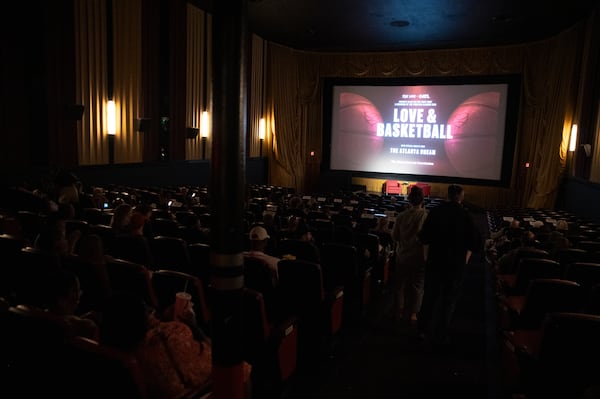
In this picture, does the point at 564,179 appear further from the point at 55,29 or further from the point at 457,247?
the point at 55,29

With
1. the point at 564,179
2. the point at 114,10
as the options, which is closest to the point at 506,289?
the point at 114,10

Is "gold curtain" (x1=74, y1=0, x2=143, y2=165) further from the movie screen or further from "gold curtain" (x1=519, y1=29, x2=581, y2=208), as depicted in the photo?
"gold curtain" (x1=519, y1=29, x2=581, y2=208)

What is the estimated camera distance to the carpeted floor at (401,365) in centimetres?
314

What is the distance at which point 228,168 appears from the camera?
1.87m

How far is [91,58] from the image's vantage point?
10039 millimetres

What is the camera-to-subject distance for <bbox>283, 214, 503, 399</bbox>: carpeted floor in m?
3.14

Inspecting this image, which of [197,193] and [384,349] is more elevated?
[197,193]

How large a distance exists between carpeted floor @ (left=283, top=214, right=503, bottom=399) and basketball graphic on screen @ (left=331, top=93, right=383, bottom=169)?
12928 millimetres

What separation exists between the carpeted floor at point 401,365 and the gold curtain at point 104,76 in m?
8.15

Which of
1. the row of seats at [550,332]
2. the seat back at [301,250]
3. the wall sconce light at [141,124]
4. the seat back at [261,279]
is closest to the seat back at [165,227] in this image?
the seat back at [301,250]

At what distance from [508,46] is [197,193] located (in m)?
11.8

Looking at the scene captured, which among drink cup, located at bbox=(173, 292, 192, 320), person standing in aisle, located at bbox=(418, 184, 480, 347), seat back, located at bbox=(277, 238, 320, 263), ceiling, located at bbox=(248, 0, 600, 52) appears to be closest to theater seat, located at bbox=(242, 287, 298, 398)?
drink cup, located at bbox=(173, 292, 192, 320)

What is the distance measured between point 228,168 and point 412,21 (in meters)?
12.7

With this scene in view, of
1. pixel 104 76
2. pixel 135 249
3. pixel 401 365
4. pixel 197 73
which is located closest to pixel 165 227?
pixel 135 249
